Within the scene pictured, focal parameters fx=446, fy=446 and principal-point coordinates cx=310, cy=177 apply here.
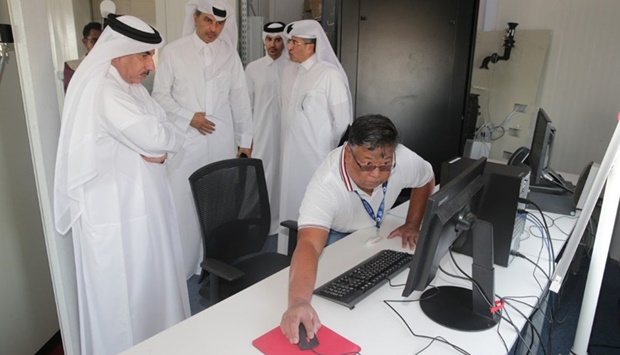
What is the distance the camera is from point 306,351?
1.09m

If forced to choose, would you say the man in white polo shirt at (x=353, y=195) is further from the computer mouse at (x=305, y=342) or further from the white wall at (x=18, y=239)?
the white wall at (x=18, y=239)

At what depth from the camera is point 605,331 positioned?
2.44 m

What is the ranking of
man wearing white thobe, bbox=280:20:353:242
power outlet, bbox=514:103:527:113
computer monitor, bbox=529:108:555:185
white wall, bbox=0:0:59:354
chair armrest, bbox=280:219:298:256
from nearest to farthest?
white wall, bbox=0:0:59:354
chair armrest, bbox=280:219:298:256
computer monitor, bbox=529:108:555:185
man wearing white thobe, bbox=280:20:353:242
power outlet, bbox=514:103:527:113

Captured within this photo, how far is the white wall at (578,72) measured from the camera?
133 inches

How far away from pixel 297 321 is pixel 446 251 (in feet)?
1.50

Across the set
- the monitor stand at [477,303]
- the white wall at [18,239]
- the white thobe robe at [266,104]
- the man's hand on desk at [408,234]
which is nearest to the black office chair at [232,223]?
the man's hand on desk at [408,234]

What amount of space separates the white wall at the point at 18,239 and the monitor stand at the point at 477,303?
1.73m

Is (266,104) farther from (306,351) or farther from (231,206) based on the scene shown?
(306,351)

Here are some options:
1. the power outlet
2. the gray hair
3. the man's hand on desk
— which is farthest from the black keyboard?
the power outlet

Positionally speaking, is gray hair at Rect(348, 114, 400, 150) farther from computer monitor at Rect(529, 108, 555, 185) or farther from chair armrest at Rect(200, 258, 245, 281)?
computer monitor at Rect(529, 108, 555, 185)

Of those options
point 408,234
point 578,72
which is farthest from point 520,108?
point 408,234

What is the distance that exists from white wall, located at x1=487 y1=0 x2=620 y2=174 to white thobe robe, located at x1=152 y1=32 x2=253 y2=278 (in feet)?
8.27

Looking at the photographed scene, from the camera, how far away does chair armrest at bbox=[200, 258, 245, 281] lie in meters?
1.62

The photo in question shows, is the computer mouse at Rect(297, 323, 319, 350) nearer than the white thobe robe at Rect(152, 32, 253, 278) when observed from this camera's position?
Yes
